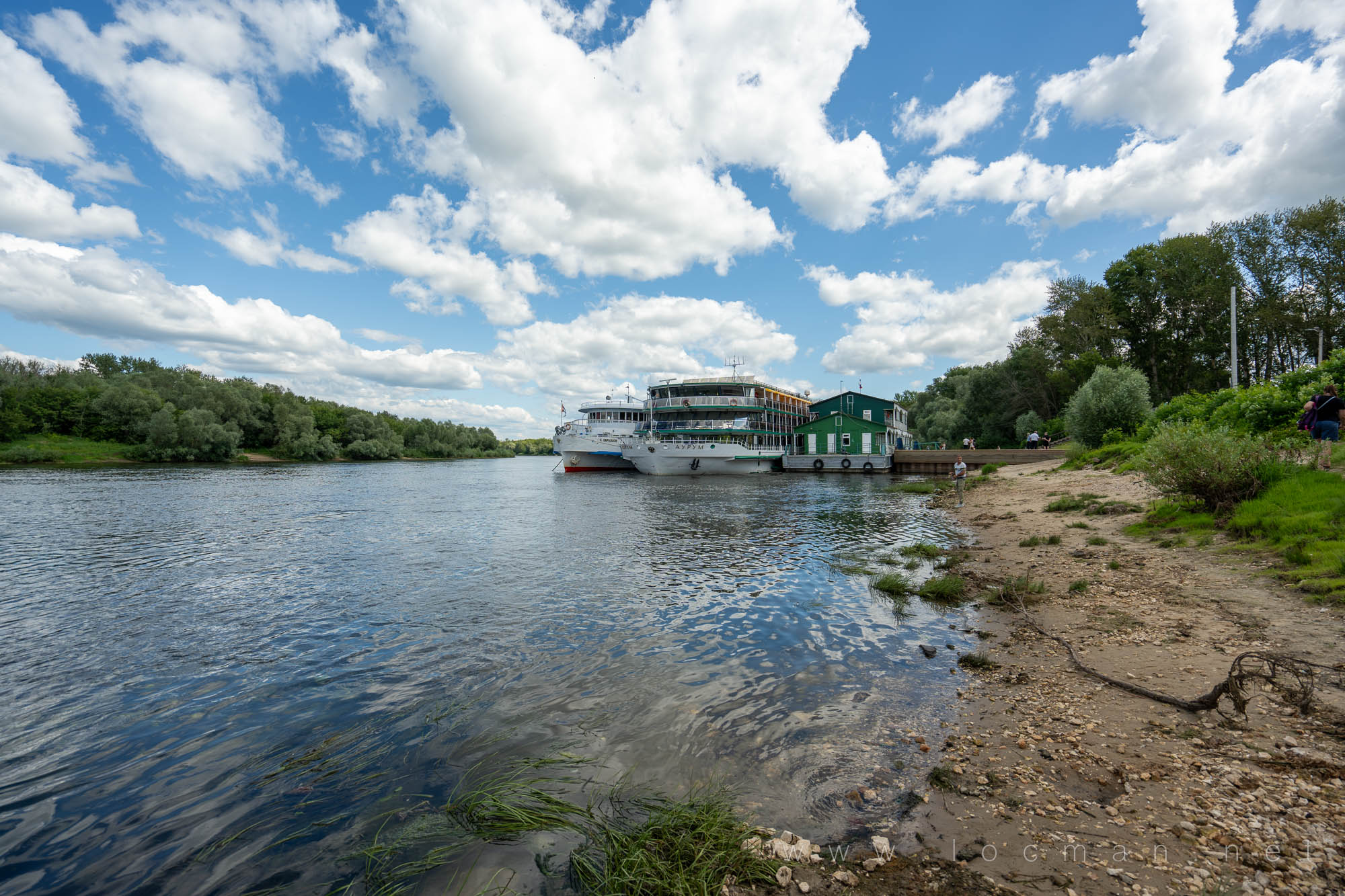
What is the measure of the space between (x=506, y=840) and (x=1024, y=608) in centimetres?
830

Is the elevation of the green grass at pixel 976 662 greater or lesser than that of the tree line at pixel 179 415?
lesser

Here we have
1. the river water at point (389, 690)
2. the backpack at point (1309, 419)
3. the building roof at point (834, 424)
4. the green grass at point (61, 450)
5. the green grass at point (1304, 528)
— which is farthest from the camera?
the green grass at point (61, 450)

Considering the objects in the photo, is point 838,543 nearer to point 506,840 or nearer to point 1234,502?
point 1234,502

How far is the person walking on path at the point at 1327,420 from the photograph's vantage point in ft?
34.7

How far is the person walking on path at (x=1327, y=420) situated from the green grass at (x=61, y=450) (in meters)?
89.5

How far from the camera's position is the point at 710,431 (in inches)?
2149

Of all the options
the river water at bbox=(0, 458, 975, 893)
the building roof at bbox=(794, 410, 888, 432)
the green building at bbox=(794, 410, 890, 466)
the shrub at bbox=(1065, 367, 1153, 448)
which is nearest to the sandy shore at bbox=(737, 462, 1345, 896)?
the river water at bbox=(0, 458, 975, 893)

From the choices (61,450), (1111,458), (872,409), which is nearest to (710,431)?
(872,409)

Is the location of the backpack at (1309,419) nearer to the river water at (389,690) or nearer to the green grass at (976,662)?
the river water at (389,690)

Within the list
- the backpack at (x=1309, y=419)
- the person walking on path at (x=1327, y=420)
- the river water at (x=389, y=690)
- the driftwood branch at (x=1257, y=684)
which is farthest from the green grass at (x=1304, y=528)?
the river water at (x=389, y=690)

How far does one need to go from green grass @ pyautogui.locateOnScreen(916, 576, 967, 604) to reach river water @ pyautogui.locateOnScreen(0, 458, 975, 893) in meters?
0.33

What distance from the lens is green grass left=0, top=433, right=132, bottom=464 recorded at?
57812 mm

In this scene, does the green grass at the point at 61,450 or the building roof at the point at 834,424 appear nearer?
the building roof at the point at 834,424

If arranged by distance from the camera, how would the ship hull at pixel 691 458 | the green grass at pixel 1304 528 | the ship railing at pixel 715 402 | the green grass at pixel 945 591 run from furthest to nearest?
the ship railing at pixel 715 402
the ship hull at pixel 691 458
the green grass at pixel 945 591
the green grass at pixel 1304 528
